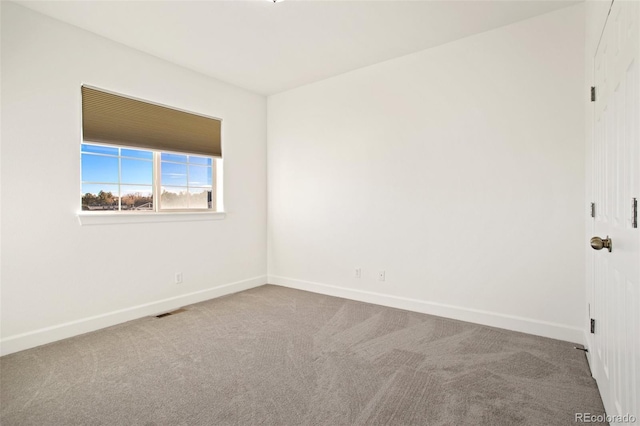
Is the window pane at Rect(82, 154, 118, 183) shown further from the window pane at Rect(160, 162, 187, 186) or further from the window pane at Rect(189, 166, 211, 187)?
the window pane at Rect(189, 166, 211, 187)

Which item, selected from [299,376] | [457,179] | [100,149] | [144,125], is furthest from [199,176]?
[457,179]

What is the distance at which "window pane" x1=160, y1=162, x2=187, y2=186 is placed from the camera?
3.87 metres

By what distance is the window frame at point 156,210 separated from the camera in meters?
3.15

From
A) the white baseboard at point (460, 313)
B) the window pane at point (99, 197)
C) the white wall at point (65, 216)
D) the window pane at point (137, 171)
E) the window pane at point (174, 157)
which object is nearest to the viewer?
the white wall at point (65, 216)

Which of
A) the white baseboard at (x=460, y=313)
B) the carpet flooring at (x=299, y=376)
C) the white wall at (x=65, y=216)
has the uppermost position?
the white wall at (x=65, y=216)

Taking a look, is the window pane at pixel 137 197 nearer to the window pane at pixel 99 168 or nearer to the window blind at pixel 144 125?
the window pane at pixel 99 168

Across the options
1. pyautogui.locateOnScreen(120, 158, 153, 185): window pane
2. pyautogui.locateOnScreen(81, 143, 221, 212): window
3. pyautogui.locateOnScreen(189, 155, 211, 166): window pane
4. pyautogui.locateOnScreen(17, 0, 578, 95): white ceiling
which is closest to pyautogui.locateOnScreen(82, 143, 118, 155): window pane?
pyautogui.locateOnScreen(81, 143, 221, 212): window

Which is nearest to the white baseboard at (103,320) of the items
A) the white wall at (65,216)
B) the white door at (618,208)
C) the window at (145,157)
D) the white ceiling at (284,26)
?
the white wall at (65,216)

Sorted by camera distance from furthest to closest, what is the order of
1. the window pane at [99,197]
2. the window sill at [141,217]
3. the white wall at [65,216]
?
the window pane at [99,197] → the window sill at [141,217] → the white wall at [65,216]

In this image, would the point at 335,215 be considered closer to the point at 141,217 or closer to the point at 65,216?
the point at 141,217

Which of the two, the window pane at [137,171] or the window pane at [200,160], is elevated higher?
the window pane at [200,160]

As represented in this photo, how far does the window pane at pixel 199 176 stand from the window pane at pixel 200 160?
2.4 inches

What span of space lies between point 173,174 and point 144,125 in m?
0.66

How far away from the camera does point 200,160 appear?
4.26m
